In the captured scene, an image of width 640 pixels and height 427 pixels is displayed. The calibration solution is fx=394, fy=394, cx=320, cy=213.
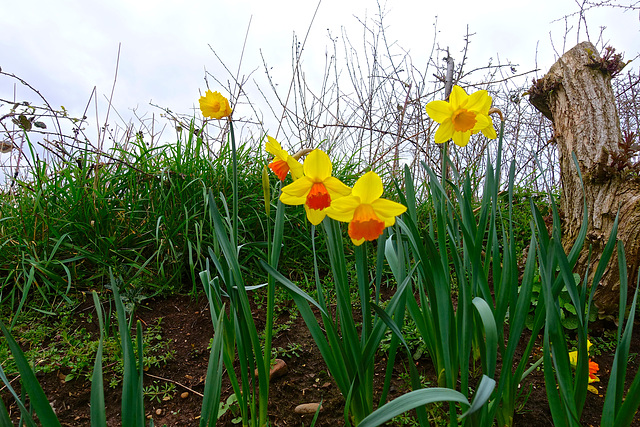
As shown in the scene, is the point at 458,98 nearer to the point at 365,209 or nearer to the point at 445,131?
the point at 445,131

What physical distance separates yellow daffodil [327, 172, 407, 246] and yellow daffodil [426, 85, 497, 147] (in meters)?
0.33

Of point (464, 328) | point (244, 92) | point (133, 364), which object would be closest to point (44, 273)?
point (133, 364)

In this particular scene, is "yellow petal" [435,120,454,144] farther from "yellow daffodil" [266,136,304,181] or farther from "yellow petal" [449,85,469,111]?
"yellow daffodil" [266,136,304,181]

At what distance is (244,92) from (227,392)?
9.20ft

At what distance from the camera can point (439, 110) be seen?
1.00 m

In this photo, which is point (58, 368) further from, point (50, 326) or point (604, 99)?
point (604, 99)

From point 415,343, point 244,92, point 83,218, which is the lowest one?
point 415,343

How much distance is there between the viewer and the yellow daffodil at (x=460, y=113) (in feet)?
3.22

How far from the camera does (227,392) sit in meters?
1.25

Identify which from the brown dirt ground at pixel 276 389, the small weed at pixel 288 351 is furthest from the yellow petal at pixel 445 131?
the small weed at pixel 288 351

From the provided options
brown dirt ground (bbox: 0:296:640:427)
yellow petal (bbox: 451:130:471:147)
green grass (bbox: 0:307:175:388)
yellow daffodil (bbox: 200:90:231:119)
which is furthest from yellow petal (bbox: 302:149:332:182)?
green grass (bbox: 0:307:175:388)

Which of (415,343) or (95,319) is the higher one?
(95,319)

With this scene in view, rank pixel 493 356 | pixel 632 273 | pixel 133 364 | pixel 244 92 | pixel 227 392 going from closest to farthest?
1. pixel 133 364
2. pixel 493 356
3. pixel 227 392
4. pixel 632 273
5. pixel 244 92

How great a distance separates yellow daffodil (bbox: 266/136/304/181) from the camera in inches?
32.1
